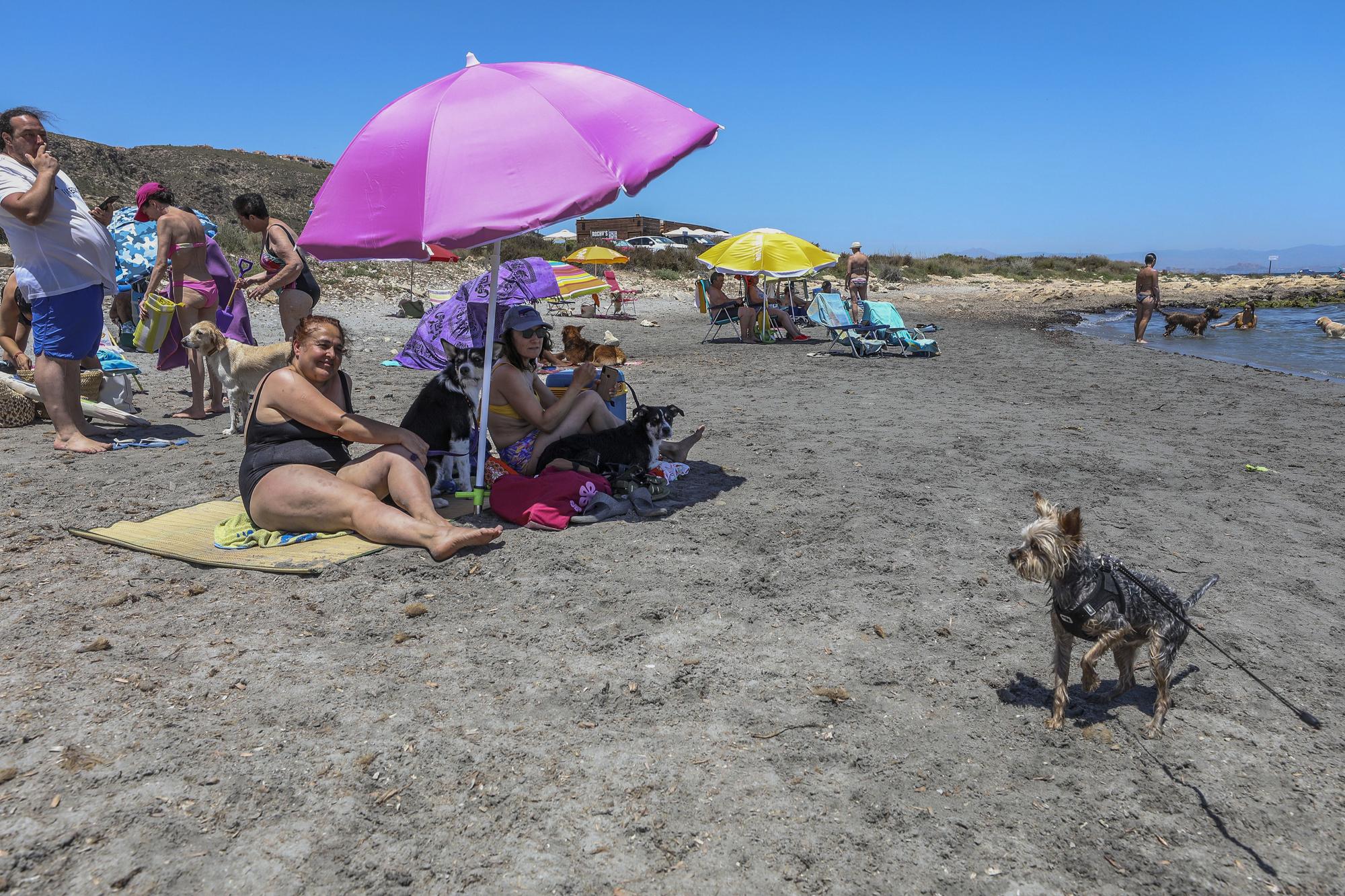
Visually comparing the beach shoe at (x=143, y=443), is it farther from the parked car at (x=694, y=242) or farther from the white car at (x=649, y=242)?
the white car at (x=649, y=242)

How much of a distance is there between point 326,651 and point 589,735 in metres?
1.25

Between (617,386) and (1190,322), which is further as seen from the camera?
(1190,322)

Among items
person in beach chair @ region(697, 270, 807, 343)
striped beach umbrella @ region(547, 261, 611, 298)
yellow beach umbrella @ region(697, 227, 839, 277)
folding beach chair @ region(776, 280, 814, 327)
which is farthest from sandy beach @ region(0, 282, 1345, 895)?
folding beach chair @ region(776, 280, 814, 327)

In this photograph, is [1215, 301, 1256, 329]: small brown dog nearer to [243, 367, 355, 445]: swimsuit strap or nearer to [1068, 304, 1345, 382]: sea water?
[1068, 304, 1345, 382]: sea water

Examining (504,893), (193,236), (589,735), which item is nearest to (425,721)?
(589,735)

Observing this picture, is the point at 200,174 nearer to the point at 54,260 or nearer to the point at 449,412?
the point at 54,260

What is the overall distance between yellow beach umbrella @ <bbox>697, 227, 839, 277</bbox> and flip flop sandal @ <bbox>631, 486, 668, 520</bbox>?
10.3m

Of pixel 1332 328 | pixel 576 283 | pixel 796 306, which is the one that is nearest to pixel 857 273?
pixel 796 306

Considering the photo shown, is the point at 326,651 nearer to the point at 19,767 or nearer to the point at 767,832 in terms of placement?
the point at 19,767

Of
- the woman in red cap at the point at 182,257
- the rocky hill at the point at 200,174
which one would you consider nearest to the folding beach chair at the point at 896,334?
the woman in red cap at the point at 182,257

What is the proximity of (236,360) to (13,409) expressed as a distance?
2.14m

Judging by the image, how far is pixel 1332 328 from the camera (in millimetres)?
19891

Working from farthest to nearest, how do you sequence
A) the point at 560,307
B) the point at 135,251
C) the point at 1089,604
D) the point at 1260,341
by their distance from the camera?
1. the point at 560,307
2. the point at 1260,341
3. the point at 135,251
4. the point at 1089,604

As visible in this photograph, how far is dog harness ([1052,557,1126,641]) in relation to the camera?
2.76 meters
